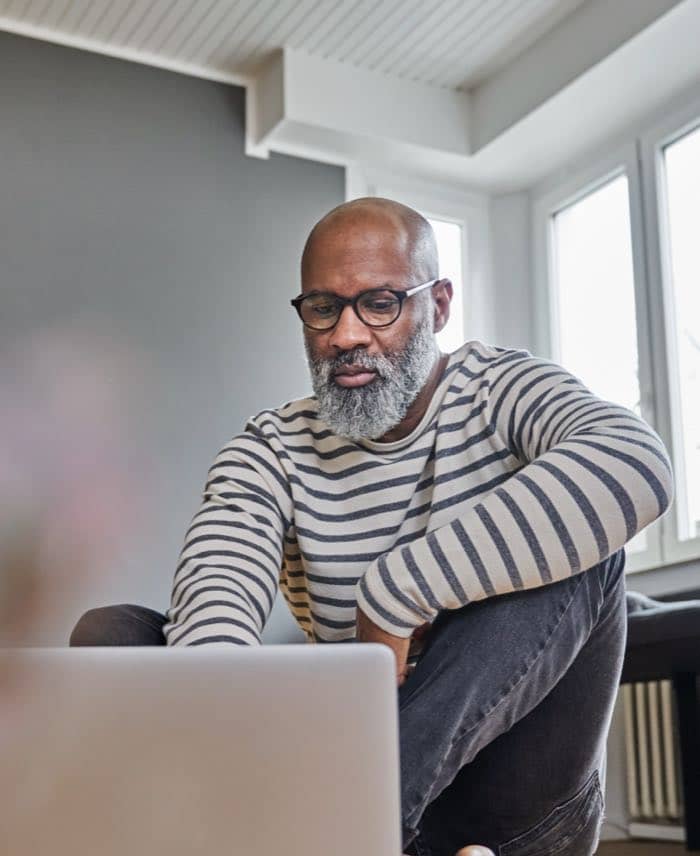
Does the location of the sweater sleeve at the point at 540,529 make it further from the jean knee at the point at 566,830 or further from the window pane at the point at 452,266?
the window pane at the point at 452,266

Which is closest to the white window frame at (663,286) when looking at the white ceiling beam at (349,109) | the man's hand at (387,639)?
the white ceiling beam at (349,109)

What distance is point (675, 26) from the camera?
335cm

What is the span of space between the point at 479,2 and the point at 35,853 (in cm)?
347

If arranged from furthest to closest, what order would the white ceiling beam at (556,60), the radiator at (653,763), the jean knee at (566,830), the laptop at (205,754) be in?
1. the white ceiling beam at (556,60)
2. the radiator at (653,763)
3. the jean knee at (566,830)
4. the laptop at (205,754)

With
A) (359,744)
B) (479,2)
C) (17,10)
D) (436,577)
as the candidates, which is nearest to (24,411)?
(17,10)

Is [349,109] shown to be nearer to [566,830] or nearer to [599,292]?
[599,292]

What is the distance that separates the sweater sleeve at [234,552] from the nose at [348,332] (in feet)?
0.46

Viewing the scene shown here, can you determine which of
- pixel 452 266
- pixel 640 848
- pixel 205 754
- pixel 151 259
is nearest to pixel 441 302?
pixel 205 754

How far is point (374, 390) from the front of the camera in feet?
4.49

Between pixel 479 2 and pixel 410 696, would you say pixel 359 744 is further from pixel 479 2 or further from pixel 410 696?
pixel 479 2

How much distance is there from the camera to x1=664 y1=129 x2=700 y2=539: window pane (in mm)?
3488

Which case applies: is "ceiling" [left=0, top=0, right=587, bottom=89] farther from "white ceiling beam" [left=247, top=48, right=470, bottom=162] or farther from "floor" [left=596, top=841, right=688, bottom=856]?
"floor" [left=596, top=841, right=688, bottom=856]

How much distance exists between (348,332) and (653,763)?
2.37 metres

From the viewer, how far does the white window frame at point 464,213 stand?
4.16 meters
